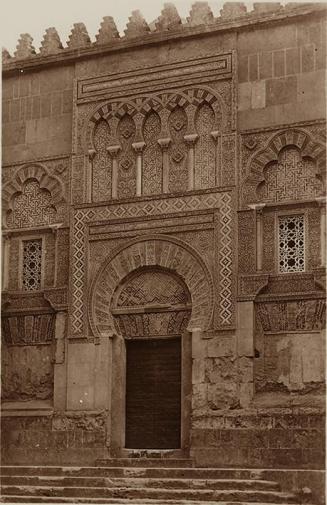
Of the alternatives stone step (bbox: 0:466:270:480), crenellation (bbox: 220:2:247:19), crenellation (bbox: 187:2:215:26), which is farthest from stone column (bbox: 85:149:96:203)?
stone step (bbox: 0:466:270:480)

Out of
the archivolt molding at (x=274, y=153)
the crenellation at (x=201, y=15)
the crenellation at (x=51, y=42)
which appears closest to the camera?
the archivolt molding at (x=274, y=153)

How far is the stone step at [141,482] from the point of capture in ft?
39.0

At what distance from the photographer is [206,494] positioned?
11.6 m

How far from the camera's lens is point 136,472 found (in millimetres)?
12602

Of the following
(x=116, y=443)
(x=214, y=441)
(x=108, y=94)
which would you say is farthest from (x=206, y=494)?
(x=108, y=94)

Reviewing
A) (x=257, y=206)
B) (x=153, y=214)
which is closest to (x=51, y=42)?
(x=153, y=214)

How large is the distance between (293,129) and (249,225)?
1381 mm

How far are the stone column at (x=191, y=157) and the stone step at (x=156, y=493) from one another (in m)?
4.11

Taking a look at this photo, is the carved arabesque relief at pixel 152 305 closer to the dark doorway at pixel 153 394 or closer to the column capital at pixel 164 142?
the dark doorway at pixel 153 394

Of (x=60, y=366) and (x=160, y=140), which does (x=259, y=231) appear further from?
(x=60, y=366)

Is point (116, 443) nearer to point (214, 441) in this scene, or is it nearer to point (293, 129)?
point (214, 441)

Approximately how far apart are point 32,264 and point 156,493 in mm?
4177

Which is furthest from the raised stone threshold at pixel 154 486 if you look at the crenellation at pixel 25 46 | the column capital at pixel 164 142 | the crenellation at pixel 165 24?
the crenellation at pixel 25 46

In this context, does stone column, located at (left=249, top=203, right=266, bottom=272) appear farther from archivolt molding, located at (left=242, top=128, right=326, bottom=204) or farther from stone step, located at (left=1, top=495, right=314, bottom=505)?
stone step, located at (left=1, top=495, right=314, bottom=505)
